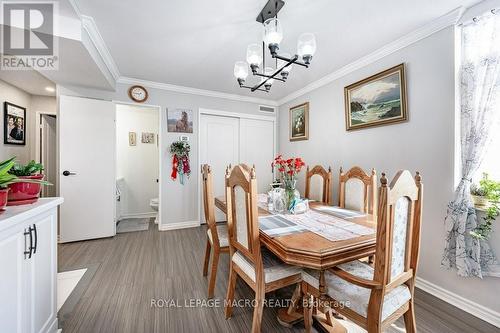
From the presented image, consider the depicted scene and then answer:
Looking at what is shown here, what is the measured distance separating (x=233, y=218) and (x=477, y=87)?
2253mm

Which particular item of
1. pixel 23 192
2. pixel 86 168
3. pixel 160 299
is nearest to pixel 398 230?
pixel 160 299

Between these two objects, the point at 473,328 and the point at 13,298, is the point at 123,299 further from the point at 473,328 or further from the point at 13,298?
the point at 473,328

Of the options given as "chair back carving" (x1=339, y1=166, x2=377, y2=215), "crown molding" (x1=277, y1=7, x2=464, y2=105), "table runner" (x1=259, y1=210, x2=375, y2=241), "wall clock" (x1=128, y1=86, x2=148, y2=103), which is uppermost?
"crown molding" (x1=277, y1=7, x2=464, y2=105)

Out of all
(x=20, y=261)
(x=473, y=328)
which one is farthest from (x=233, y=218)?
(x=473, y=328)

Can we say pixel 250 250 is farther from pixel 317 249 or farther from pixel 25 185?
pixel 25 185

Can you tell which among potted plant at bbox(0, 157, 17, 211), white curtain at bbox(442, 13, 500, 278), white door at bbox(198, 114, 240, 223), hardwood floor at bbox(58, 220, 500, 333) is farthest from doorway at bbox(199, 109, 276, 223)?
white curtain at bbox(442, 13, 500, 278)

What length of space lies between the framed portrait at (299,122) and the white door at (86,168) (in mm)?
3090

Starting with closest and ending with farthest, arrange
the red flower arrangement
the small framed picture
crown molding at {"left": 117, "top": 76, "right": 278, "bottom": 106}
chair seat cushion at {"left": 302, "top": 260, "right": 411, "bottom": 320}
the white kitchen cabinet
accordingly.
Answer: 1. the white kitchen cabinet
2. chair seat cushion at {"left": 302, "top": 260, "right": 411, "bottom": 320}
3. the red flower arrangement
4. crown molding at {"left": 117, "top": 76, "right": 278, "bottom": 106}
5. the small framed picture

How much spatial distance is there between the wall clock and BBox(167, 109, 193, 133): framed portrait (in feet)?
1.38

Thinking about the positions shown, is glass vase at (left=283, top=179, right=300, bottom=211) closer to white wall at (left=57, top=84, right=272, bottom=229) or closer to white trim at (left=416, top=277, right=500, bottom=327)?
white trim at (left=416, top=277, right=500, bottom=327)

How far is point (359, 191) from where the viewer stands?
2121 mm

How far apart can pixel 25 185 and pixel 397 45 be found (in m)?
3.41

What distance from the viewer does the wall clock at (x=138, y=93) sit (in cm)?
325

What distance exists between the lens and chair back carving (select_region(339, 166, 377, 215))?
1976 mm
